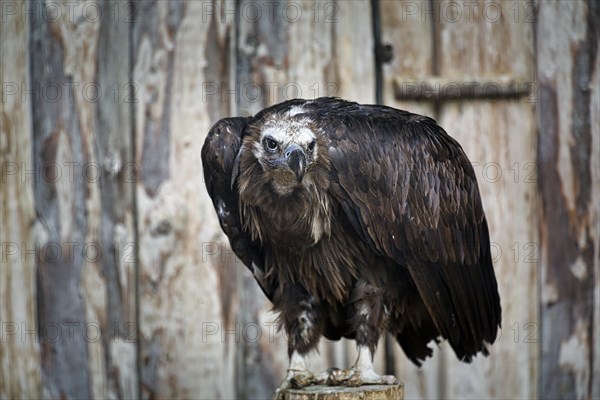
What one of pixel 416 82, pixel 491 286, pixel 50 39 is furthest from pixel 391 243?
pixel 50 39

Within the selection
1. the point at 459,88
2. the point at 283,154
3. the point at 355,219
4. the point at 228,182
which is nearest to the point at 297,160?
the point at 283,154

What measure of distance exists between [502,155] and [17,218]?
95.1 inches

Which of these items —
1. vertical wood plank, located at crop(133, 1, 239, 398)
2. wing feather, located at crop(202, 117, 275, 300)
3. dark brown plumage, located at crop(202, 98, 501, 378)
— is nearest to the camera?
dark brown plumage, located at crop(202, 98, 501, 378)

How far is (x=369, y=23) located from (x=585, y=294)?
1742mm

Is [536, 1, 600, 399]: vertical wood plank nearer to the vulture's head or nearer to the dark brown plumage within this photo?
the dark brown plumage

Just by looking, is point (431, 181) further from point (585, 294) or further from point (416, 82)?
point (585, 294)

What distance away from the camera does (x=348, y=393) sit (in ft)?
13.7

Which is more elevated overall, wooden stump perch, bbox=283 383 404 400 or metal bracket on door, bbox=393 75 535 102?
metal bracket on door, bbox=393 75 535 102

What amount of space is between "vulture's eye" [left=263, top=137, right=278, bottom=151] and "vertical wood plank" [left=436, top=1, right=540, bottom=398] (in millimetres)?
1389

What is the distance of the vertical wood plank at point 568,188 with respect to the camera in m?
5.49

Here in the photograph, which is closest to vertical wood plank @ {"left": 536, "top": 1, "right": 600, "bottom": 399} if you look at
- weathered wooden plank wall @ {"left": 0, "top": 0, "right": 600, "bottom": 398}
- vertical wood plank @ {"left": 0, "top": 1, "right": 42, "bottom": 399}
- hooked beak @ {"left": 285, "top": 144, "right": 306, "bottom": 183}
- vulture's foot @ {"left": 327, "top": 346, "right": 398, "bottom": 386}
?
weathered wooden plank wall @ {"left": 0, "top": 0, "right": 600, "bottom": 398}

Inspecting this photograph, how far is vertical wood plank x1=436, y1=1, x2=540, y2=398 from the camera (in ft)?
17.8

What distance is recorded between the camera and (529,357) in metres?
5.51

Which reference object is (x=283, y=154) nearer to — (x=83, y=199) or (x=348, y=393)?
(x=348, y=393)
